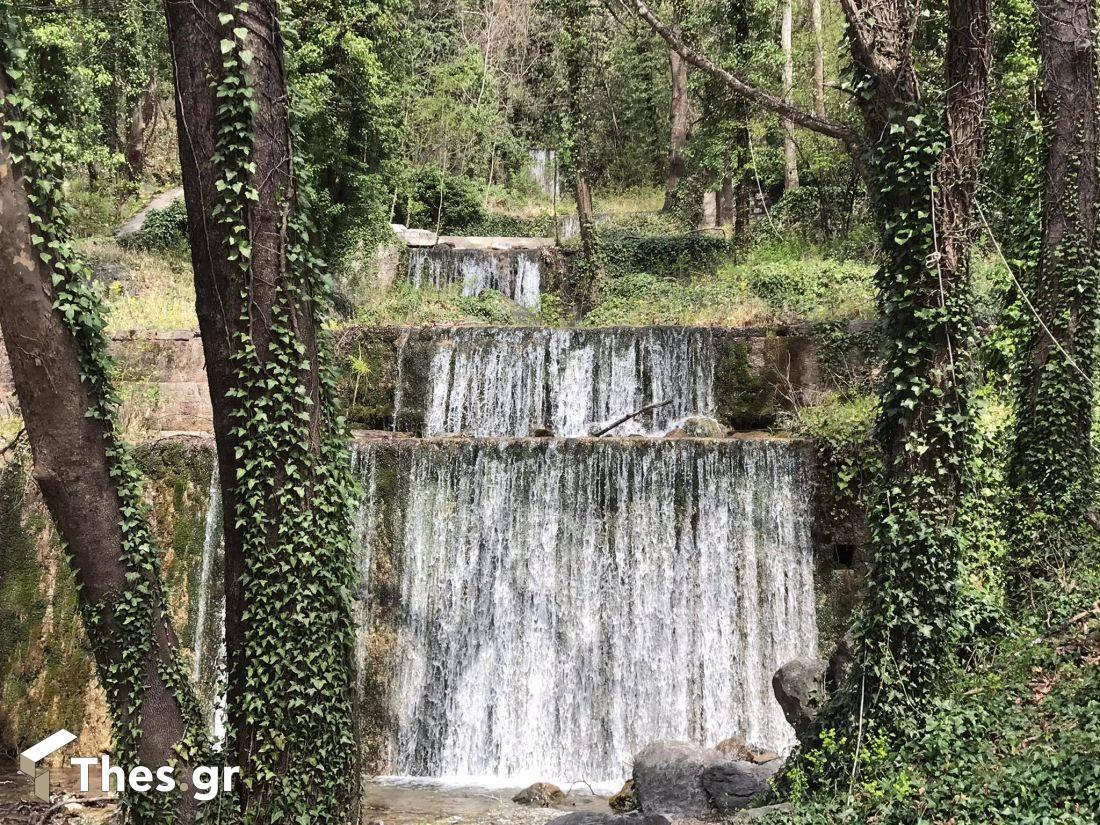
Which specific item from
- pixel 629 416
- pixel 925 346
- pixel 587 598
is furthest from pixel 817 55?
pixel 925 346

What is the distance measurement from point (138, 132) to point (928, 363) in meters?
21.8

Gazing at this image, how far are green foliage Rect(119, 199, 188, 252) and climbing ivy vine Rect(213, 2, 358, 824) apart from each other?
1487 cm

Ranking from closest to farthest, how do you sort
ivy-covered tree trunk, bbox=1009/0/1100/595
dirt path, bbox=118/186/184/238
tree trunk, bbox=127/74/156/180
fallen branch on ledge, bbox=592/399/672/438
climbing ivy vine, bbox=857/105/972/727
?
climbing ivy vine, bbox=857/105/972/727, ivy-covered tree trunk, bbox=1009/0/1100/595, fallen branch on ledge, bbox=592/399/672/438, dirt path, bbox=118/186/184/238, tree trunk, bbox=127/74/156/180

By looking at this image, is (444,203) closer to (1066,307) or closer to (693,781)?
(1066,307)

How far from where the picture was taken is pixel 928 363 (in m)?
6.20

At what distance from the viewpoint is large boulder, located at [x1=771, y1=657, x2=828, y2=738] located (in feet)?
26.0

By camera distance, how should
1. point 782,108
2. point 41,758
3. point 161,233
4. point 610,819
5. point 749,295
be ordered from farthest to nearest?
point 161,233 < point 749,295 < point 41,758 < point 610,819 < point 782,108

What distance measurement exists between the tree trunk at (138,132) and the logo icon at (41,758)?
15.9 meters

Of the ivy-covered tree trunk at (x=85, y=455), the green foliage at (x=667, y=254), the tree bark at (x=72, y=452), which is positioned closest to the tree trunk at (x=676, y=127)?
the green foliage at (x=667, y=254)

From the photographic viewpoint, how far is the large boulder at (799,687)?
7926 millimetres

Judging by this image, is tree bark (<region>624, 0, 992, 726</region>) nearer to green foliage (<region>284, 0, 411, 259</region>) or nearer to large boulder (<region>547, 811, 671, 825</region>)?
large boulder (<region>547, 811, 671, 825</region>)

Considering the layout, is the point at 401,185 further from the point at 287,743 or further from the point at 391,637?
the point at 287,743

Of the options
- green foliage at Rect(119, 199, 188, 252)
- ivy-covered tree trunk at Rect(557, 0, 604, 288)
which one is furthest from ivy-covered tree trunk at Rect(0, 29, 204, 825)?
green foliage at Rect(119, 199, 188, 252)

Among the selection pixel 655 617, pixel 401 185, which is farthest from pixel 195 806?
pixel 401 185
